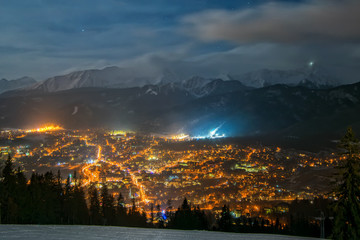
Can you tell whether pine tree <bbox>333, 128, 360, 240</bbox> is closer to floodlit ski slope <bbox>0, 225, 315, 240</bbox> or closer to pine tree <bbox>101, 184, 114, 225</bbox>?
floodlit ski slope <bbox>0, 225, 315, 240</bbox>

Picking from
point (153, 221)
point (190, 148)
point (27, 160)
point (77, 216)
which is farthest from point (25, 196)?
point (190, 148)

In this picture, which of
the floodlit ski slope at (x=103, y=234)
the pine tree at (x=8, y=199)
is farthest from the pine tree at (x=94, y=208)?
the floodlit ski slope at (x=103, y=234)

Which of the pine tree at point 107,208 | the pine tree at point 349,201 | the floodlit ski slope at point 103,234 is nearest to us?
the floodlit ski slope at point 103,234

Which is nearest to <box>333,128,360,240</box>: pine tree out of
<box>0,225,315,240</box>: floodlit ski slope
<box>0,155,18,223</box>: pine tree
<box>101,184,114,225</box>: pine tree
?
<box>0,225,315,240</box>: floodlit ski slope

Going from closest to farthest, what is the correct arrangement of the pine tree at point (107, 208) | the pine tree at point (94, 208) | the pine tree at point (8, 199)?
the pine tree at point (8, 199)
the pine tree at point (94, 208)
the pine tree at point (107, 208)

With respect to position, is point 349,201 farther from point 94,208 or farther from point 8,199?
point 94,208

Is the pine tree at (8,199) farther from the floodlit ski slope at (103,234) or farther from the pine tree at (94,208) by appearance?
the floodlit ski slope at (103,234)

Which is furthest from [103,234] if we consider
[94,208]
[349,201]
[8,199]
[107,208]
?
[107,208]
